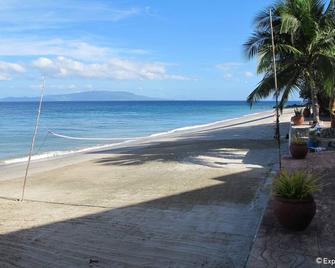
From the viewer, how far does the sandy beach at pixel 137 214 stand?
6082 millimetres

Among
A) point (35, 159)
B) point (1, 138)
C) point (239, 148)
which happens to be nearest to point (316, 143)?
point (239, 148)

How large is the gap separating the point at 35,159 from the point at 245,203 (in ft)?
41.5

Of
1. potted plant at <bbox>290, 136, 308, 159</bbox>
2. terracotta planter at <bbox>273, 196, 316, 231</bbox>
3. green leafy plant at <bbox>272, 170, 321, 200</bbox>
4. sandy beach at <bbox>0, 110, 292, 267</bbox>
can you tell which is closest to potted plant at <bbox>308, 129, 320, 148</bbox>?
sandy beach at <bbox>0, 110, 292, 267</bbox>

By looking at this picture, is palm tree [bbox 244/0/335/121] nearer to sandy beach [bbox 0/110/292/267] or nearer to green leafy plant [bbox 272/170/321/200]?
sandy beach [bbox 0/110/292/267]

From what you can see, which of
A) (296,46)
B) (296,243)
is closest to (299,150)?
(296,46)

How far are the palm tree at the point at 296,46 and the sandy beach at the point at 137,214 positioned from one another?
8.30 ft

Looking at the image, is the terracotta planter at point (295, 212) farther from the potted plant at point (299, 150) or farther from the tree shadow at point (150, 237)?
the potted plant at point (299, 150)

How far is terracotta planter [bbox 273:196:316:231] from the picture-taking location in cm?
A: 554

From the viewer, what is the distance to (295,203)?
5.56 metres

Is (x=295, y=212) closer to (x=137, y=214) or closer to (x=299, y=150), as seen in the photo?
(x=137, y=214)

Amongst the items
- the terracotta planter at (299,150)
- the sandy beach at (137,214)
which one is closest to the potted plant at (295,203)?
the sandy beach at (137,214)

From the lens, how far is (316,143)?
1302 cm

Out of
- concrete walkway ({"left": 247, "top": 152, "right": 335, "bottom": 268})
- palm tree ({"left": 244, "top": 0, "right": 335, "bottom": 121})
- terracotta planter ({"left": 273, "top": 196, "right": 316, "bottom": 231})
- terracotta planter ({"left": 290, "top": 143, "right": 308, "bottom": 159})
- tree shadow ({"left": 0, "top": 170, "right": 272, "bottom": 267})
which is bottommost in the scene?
tree shadow ({"left": 0, "top": 170, "right": 272, "bottom": 267})

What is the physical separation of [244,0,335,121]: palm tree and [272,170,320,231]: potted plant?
8.31 meters
